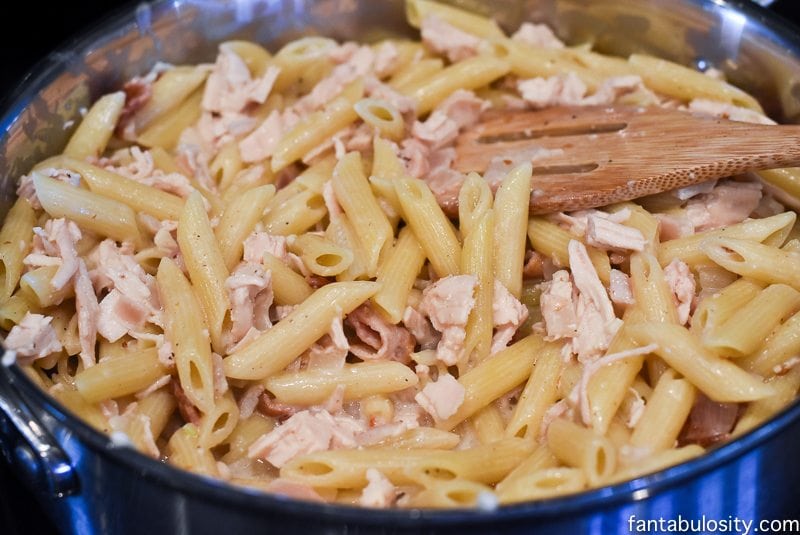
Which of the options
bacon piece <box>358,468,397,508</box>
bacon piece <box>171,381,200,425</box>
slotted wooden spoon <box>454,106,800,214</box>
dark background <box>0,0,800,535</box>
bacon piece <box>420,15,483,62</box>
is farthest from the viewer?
dark background <box>0,0,800,535</box>

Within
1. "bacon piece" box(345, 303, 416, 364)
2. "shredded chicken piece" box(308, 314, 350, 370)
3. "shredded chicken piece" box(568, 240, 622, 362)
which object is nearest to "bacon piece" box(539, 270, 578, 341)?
"shredded chicken piece" box(568, 240, 622, 362)

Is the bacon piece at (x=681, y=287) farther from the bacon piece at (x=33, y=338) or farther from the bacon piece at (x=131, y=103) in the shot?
the bacon piece at (x=131, y=103)

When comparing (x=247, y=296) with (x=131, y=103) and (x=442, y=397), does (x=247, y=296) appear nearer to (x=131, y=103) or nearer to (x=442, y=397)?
(x=442, y=397)

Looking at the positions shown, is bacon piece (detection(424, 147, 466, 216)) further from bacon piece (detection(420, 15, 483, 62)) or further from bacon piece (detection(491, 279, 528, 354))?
bacon piece (detection(420, 15, 483, 62))

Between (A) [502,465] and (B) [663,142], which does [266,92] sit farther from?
(A) [502,465]

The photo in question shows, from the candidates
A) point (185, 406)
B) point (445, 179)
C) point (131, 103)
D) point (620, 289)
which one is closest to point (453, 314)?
point (620, 289)

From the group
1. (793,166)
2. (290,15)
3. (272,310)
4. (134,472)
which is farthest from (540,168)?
(134,472)

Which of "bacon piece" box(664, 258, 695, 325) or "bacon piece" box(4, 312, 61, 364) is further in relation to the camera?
"bacon piece" box(664, 258, 695, 325)
